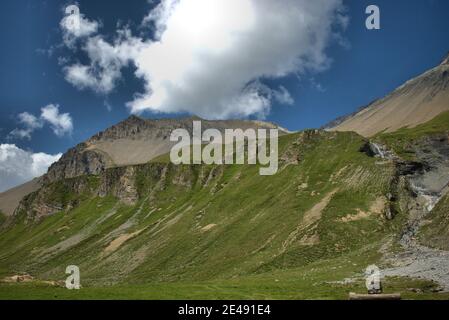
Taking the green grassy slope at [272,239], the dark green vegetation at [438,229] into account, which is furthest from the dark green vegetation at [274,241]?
the dark green vegetation at [438,229]

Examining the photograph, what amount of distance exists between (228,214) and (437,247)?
293 ft

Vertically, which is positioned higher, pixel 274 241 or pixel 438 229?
pixel 438 229

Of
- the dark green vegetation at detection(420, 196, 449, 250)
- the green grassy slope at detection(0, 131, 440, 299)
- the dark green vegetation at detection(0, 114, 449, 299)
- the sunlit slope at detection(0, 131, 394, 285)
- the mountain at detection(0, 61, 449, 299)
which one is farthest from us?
the sunlit slope at detection(0, 131, 394, 285)

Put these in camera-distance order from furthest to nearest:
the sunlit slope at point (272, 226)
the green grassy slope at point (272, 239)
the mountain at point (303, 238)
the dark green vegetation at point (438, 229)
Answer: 1. the sunlit slope at point (272, 226)
2. the dark green vegetation at point (438, 229)
3. the green grassy slope at point (272, 239)
4. the mountain at point (303, 238)

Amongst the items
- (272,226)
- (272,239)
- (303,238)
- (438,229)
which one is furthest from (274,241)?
(438,229)

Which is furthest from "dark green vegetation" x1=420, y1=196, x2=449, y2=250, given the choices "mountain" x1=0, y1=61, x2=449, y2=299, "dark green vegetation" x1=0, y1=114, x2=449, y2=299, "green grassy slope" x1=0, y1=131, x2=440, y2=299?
"green grassy slope" x1=0, y1=131, x2=440, y2=299

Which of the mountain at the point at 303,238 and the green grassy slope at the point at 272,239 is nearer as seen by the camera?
the mountain at the point at 303,238

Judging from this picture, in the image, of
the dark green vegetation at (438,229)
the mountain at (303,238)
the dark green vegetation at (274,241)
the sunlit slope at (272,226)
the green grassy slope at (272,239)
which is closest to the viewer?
the dark green vegetation at (274,241)

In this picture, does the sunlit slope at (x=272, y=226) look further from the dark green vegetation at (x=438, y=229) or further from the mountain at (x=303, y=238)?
the dark green vegetation at (x=438, y=229)

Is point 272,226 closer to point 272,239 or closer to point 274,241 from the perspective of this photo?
point 272,239

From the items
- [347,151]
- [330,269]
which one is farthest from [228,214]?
[330,269]

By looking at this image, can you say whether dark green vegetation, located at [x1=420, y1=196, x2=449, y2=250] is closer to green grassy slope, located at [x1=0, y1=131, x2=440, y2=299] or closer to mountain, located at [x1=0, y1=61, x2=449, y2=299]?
mountain, located at [x1=0, y1=61, x2=449, y2=299]

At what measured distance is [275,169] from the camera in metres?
182

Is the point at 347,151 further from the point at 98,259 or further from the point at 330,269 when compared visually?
the point at 98,259
